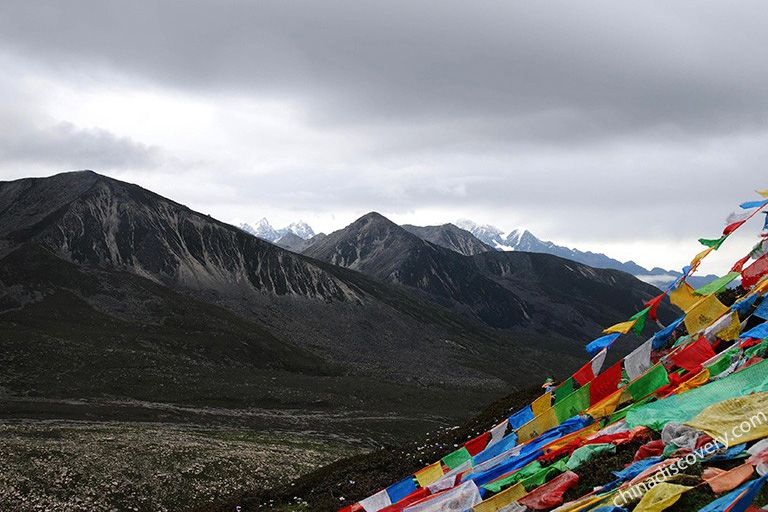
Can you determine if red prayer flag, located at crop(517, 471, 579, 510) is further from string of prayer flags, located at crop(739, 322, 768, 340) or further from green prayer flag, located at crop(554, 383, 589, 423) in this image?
string of prayer flags, located at crop(739, 322, 768, 340)

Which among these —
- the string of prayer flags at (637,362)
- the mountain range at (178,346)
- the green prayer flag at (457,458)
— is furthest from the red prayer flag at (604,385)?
the mountain range at (178,346)

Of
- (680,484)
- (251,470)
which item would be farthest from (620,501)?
(251,470)

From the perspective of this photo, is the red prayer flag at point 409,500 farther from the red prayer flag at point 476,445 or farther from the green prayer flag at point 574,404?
the green prayer flag at point 574,404

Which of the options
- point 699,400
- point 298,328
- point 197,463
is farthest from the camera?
point 298,328

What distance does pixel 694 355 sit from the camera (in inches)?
834

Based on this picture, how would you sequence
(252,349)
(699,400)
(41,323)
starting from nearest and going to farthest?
1. (699,400)
2. (41,323)
3. (252,349)

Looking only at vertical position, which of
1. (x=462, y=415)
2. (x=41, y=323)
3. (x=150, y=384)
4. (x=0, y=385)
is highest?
(x=41, y=323)

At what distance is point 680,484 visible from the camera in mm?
12602

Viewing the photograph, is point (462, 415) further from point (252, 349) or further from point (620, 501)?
point (620, 501)

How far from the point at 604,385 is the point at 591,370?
256cm

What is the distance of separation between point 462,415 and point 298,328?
88036 millimetres

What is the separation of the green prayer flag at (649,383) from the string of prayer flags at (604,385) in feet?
6.16

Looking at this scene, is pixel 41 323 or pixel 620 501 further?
pixel 41 323

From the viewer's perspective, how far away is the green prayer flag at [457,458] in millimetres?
24328
